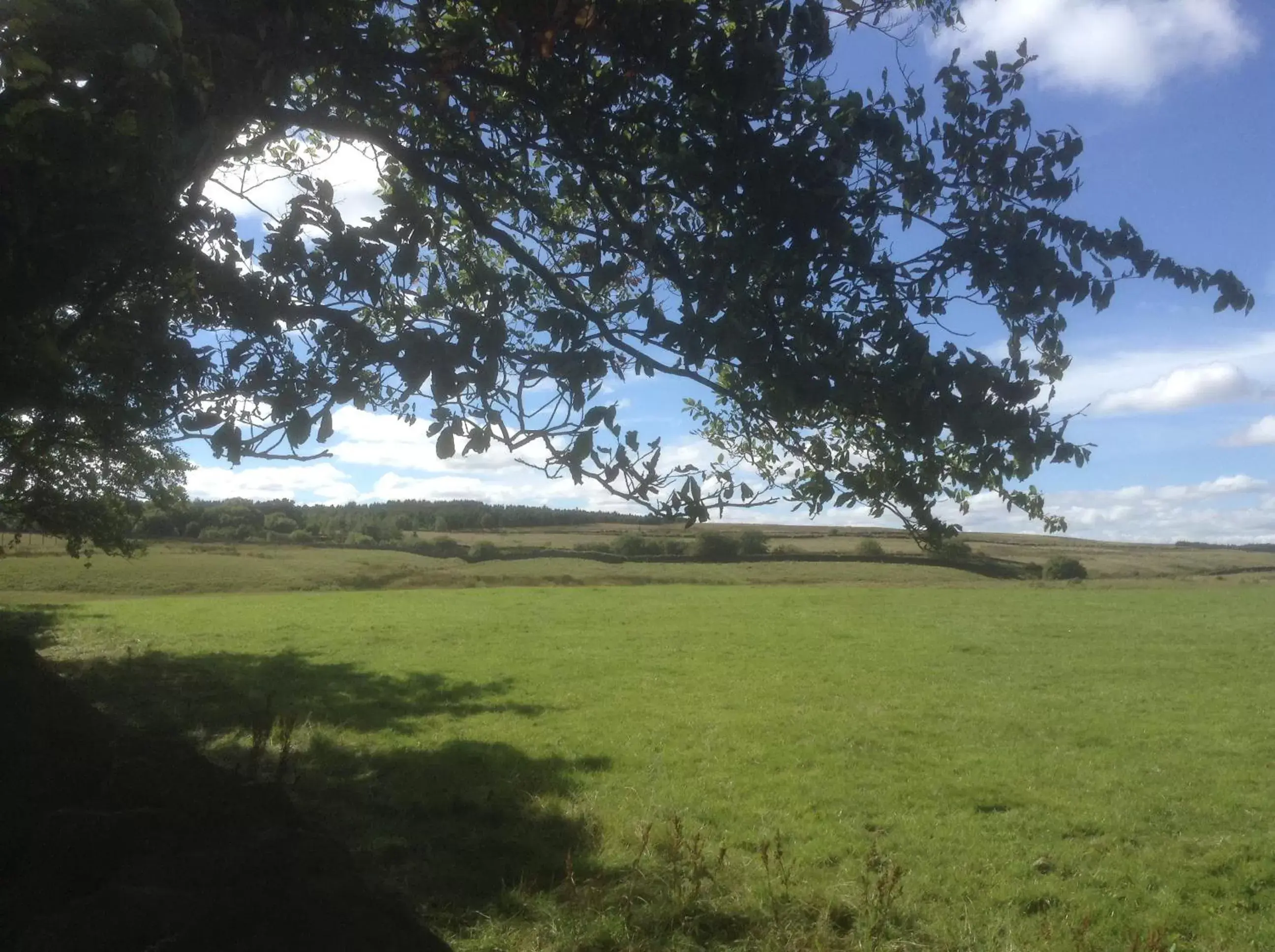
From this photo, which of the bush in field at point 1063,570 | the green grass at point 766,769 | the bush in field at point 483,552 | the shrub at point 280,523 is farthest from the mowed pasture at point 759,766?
the bush in field at point 1063,570

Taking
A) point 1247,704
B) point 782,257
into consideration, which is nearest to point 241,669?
point 782,257

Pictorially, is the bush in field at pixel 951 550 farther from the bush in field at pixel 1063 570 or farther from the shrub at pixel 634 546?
the bush in field at pixel 1063 570

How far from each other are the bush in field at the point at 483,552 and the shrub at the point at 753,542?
14.7 meters

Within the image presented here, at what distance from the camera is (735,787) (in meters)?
11.7

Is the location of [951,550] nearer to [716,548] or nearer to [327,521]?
[716,548]

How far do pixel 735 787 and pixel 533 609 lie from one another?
25907mm

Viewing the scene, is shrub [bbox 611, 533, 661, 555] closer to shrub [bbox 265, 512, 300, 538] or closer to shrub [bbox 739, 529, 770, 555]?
shrub [bbox 739, 529, 770, 555]

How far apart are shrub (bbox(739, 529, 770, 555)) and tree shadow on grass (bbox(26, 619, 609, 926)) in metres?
13.2

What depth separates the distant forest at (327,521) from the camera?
3284cm

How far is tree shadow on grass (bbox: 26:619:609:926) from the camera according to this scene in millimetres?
7965

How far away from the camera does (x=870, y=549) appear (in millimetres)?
41281

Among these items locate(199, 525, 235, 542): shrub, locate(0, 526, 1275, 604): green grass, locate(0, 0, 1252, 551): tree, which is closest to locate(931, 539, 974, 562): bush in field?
locate(0, 0, 1252, 551): tree

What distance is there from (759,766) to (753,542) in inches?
796

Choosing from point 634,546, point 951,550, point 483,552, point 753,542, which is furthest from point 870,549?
point 951,550
